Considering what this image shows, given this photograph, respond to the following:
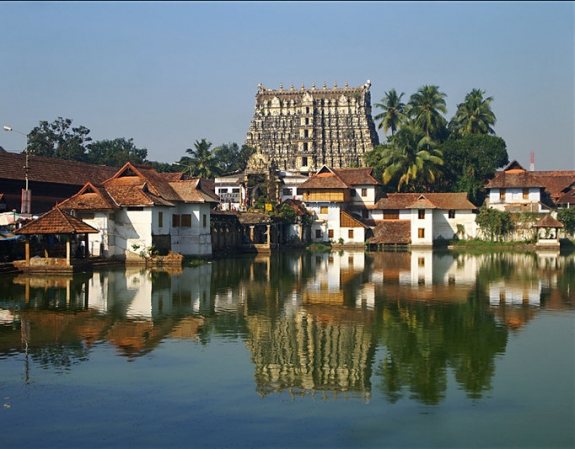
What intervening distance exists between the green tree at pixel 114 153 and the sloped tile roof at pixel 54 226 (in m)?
49.8

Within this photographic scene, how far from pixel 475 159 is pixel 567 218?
430 inches

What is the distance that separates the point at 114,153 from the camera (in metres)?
85.2

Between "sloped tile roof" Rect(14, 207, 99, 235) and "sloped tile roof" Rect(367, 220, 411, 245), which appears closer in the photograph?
"sloped tile roof" Rect(14, 207, 99, 235)

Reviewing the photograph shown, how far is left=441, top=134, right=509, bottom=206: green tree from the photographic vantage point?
199ft

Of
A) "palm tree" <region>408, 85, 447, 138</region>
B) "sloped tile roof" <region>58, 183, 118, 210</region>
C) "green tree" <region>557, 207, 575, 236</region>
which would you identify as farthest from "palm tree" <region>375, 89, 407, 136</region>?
"sloped tile roof" <region>58, 183, 118, 210</region>

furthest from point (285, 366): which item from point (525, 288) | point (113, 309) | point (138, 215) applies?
point (138, 215)

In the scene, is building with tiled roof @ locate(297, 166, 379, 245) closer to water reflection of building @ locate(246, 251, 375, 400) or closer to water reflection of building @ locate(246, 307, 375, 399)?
water reflection of building @ locate(246, 251, 375, 400)

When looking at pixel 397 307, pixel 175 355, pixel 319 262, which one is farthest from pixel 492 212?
pixel 175 355

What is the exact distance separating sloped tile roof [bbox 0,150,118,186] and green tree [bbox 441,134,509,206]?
96.9 ft

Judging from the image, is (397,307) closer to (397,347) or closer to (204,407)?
(397,347)

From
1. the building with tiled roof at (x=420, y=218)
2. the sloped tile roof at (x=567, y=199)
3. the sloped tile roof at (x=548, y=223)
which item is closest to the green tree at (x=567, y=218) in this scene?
the sloped tile roof at (x=548, y=223)

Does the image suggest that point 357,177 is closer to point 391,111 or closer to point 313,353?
point 391,111

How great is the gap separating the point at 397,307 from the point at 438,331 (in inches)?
154

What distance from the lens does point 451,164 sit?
61.8 metres
